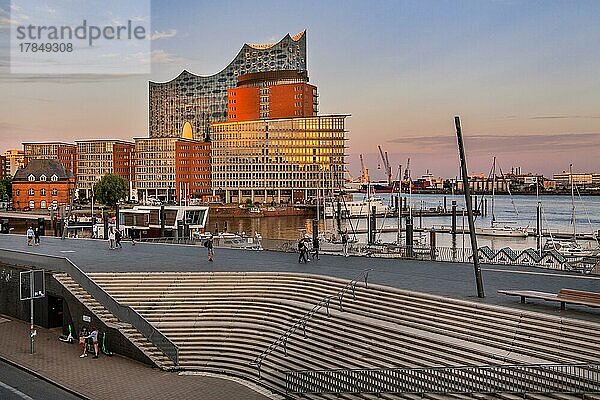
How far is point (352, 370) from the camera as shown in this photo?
1595 cm

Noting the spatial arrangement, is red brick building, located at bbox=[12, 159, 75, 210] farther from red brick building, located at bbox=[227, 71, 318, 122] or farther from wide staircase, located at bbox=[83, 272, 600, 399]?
wide staircase, located at bbox=[83, 272, 600, 399]

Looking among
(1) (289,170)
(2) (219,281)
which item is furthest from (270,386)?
(1) (289,170)

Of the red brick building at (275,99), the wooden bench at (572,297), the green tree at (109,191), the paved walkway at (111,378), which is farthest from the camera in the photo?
the red brick building at (275,99)

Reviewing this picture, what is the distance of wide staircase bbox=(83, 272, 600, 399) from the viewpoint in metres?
16.1

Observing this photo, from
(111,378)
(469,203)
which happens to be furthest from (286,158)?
(111,378)

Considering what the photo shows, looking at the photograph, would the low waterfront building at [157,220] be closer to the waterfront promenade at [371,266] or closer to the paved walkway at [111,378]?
the waterfront promenade at [371,266]

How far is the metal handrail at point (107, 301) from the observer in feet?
67.7

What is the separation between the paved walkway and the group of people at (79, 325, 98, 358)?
0.88 feet

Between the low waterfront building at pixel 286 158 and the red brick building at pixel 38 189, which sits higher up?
the low waterfront building at pixel 286 158

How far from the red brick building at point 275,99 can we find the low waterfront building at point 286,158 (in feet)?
56.6

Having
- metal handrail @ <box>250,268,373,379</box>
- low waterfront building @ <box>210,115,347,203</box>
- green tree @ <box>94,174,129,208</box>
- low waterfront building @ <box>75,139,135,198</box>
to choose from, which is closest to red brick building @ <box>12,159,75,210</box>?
green tree @ <box>94,174,129,208</box>

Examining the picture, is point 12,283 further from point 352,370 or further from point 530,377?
point 530,377

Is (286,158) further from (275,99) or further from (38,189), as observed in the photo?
(38,189)

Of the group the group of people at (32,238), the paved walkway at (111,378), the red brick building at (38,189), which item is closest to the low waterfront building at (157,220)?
the group of people at (32,238)
